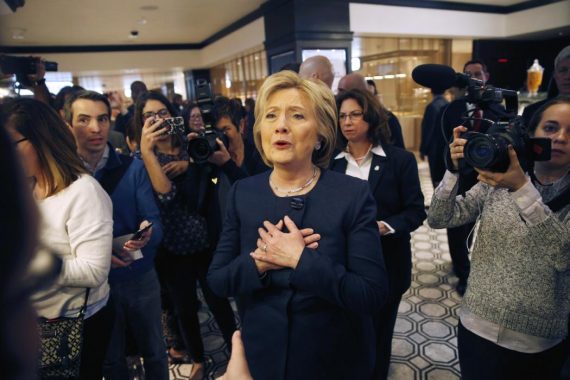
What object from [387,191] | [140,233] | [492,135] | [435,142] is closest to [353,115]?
[387,191]

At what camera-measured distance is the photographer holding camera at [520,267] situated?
1.11m

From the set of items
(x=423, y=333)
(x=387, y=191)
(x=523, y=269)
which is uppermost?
(x=387, y=191)

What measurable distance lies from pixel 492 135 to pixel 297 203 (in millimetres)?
626

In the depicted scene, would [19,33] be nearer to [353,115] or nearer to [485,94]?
[353,115]

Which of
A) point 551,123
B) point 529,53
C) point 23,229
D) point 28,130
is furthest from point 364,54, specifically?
point 23,229

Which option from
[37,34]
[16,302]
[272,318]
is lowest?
[272,318]

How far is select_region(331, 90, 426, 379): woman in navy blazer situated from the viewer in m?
1.77

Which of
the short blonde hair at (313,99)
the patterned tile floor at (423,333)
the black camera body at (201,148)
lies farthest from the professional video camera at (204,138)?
the patterned tile floor at (423,333)

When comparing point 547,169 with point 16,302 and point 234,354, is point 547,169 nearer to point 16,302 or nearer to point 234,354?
point 234,354

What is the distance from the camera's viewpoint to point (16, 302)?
283 mm

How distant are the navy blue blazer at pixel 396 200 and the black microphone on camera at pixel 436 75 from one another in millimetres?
530

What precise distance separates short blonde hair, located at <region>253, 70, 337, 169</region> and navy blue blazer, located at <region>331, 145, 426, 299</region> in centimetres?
59

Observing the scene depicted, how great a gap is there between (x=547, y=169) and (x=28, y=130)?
1.76 meters

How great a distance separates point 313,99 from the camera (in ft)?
3.85
